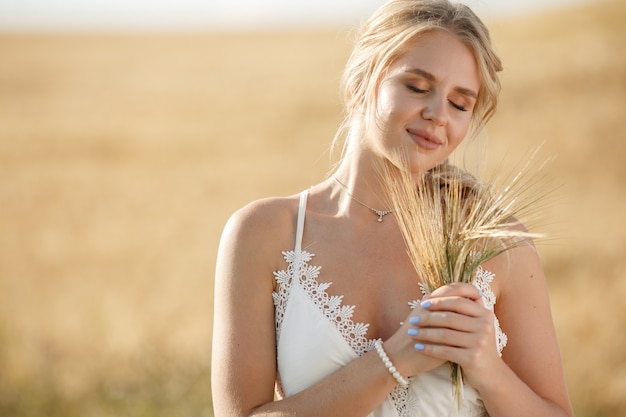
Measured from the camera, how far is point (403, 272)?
263 centimetres

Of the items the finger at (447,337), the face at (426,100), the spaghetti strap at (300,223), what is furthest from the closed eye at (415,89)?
the finger at (447,337)

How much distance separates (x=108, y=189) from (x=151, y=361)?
12.1 m

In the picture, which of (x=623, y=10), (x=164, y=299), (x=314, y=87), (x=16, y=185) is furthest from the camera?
(x=623, y=10)

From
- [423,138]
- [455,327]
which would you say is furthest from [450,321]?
[423,138]

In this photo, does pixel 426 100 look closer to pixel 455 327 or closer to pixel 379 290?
pixel 379 290

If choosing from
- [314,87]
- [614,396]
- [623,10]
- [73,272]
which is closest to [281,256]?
[614,396]

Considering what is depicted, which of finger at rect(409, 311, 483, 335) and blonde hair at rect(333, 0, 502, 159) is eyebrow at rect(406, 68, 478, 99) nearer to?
blonde hair at rect(333, 0, 502, 159)

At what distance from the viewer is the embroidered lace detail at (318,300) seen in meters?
2.50

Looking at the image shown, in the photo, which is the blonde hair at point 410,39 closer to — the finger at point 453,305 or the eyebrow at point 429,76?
the eyebrow at point 429,76

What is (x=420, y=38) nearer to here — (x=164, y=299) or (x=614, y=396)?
(x=614, y=396)

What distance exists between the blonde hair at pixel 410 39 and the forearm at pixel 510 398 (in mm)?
868

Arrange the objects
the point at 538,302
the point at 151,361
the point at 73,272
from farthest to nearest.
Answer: the point at 73,272 → the point at 151,361 → the point at 538,302

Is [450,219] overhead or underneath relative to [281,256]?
underneath

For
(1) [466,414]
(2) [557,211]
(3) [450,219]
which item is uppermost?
(2) [557,211]
